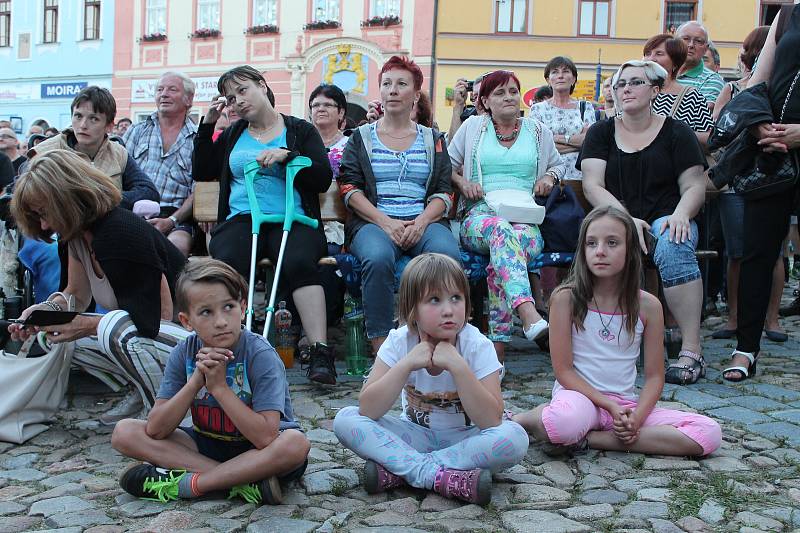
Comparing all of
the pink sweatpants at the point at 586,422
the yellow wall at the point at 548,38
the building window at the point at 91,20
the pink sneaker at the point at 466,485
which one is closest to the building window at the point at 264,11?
the yellow wall at the point at 548,38

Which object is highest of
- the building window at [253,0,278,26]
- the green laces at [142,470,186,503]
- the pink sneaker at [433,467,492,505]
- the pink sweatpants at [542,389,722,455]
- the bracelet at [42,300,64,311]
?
the building window at [253,0,278,26]

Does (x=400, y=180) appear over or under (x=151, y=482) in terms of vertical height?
over

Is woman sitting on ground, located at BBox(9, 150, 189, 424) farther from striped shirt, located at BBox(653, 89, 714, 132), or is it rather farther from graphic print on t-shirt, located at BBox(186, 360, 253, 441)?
striped shirt, located at BBox(653, 89, 714, 132)

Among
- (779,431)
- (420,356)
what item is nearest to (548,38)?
(779,431)

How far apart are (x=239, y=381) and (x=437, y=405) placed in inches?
29.9

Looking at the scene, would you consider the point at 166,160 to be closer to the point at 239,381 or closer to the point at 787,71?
the point at 239,381

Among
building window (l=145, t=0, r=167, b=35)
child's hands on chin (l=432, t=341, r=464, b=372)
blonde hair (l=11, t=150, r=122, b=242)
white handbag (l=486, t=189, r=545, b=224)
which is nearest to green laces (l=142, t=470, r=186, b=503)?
child's hands on chin (l=432, t=341, r=464, b=372)

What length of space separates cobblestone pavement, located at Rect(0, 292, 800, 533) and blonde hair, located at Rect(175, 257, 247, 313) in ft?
2.38

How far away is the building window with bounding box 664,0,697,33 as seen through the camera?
23922 mm

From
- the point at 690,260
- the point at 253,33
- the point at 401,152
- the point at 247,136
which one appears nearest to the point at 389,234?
the point at 401,152

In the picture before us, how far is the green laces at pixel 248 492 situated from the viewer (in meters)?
3.16

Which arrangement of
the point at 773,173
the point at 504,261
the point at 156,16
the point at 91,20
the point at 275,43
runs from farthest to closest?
the point at 91,20, the point at 156,16, the point at 275,43, the point at 504,261, the point at 773,173

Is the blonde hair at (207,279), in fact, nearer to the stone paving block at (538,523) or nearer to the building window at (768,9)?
the stone paving block at (538,523)

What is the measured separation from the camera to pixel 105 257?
391cm
